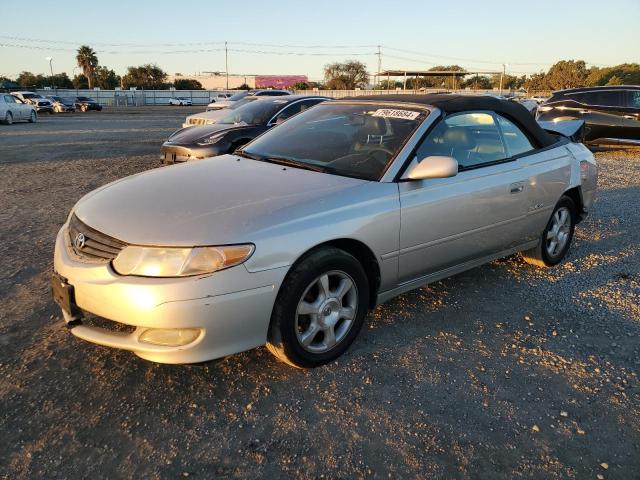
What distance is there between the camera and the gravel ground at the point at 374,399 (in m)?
2.24

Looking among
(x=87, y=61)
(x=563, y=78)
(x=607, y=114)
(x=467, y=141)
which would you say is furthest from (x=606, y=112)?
(x=87, y=61)

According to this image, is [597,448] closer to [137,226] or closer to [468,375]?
[468,375]

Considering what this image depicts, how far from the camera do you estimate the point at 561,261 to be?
490 cm

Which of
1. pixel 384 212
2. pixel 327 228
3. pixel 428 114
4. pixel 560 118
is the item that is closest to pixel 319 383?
pixel 327 228

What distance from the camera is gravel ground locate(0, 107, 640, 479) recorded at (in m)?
2.24

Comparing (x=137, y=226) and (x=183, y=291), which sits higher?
(x=137, y=226)

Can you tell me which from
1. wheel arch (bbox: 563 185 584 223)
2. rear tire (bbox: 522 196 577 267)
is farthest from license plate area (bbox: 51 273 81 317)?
wheel arch (bbox: 563 185 584 223)

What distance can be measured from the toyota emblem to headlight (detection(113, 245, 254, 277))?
1.38 ft

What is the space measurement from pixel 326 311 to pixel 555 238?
277cm

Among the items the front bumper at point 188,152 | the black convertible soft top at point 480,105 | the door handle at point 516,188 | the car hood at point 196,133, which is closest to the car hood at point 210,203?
the black convertible soft top at point 480,105

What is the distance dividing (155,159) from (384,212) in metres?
9.09

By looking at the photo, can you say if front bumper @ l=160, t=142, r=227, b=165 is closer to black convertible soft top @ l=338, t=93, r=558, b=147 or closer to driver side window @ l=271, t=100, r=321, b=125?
driver side window @ l=271, t=100, r=321, b=125

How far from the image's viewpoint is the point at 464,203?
3557 millimetres

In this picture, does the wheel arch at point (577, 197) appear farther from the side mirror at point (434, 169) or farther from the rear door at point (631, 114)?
the rear door at point (631, 114)
